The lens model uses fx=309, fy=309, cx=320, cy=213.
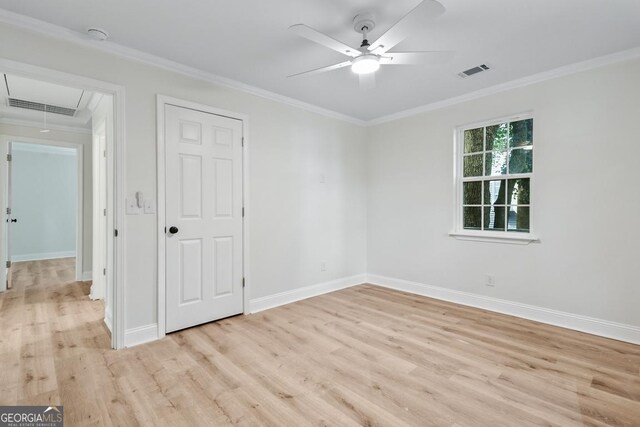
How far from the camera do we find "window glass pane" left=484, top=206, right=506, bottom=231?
11.7 feet

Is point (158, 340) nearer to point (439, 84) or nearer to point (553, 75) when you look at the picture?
point (439, 84)

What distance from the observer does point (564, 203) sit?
306 cm

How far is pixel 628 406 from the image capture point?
184 cm

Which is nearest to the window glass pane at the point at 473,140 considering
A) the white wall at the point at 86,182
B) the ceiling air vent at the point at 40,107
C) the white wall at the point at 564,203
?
the white wall at the point at 564,203

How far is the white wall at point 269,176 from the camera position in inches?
102

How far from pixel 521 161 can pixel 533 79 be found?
84cm

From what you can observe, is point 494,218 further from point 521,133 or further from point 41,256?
point 41,256

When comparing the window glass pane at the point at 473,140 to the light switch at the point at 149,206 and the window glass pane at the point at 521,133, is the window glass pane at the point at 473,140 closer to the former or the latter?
the window glass pane at the point at 521,133

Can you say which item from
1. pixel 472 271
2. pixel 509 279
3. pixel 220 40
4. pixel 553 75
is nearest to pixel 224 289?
pixel 220 40

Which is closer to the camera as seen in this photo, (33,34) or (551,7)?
(551,7)

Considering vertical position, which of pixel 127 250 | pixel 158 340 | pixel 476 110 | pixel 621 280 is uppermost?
pixel 476 110

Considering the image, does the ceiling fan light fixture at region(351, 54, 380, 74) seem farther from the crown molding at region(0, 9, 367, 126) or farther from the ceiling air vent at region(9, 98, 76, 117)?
the ceiling air vent at region(9, 98, 76, 117)

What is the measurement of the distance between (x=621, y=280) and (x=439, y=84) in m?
2.53

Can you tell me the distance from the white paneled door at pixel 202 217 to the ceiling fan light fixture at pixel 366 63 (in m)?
1.61
